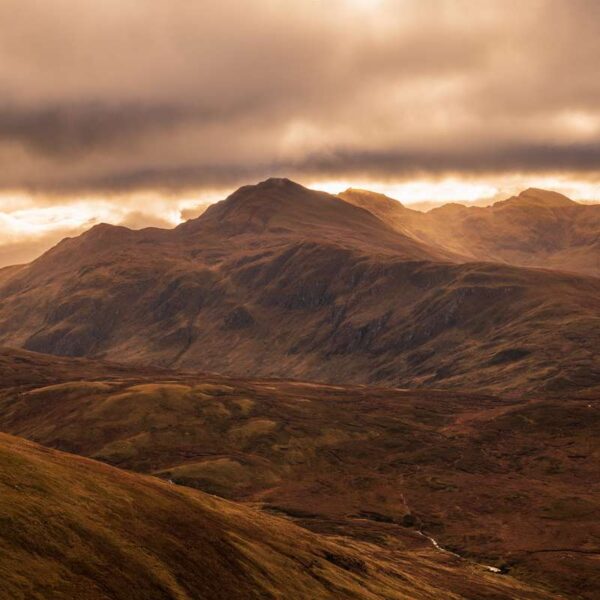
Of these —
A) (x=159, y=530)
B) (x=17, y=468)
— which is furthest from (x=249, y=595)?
(x=17, y=468)

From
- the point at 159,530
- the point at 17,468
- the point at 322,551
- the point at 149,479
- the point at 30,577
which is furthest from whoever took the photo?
the point at 322,551

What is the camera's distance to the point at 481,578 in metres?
192

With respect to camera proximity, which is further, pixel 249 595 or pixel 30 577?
pixel 249 595

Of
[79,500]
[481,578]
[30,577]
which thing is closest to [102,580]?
[30,577]

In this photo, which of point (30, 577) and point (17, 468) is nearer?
point (30, 577)

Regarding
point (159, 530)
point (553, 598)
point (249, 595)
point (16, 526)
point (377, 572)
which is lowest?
point (553, 598)

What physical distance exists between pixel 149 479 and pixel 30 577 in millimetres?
58203

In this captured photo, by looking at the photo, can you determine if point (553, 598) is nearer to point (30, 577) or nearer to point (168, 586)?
point (168, 586)

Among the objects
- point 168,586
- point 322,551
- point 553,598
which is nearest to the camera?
point 168,586

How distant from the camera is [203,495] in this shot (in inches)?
5832

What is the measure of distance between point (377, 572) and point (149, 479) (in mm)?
47001

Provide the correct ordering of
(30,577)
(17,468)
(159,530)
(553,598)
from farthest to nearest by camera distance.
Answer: (553,598)
(159,530)
(17,468)
(30,577)

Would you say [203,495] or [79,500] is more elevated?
[79,500]

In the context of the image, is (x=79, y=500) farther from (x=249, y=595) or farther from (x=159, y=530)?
(x=249, y=595)
